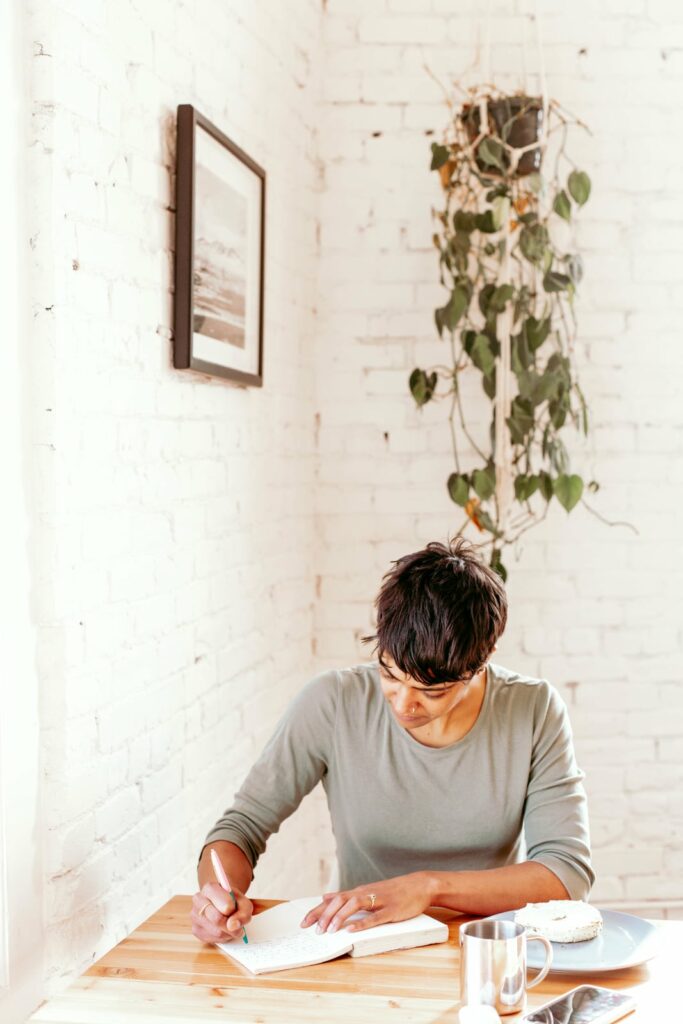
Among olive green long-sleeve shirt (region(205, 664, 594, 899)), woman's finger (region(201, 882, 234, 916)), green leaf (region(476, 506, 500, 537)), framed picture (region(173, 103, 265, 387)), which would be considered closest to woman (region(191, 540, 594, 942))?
olive green long-sleeve shirt (region(205, 664, 594, 899))

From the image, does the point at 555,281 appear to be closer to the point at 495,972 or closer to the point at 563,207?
the point at 563,207

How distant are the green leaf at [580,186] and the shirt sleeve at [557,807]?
1486mm

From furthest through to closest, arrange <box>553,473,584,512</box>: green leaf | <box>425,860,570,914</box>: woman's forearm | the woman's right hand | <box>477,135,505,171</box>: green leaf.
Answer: <box>553,473,584,512</box>: green leaf → <box>477,135,505,171</box>: green leaf → <box>425,860,570,914</box>: woman's forearm → the woman's right hand

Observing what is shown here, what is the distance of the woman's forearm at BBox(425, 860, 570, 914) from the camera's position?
64.4 inches

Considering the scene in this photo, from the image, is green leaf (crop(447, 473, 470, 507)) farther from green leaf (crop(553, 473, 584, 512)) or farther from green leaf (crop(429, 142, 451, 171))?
green leaf (crop(429, 142, 451, 171))

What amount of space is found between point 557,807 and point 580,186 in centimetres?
170

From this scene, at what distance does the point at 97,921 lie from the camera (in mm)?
1647

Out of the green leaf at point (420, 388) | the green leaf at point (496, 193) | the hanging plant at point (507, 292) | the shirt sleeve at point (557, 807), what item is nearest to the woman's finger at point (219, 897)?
the shirt sleeve at point (557, 807)

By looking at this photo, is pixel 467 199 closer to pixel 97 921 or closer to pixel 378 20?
pixel 378 20

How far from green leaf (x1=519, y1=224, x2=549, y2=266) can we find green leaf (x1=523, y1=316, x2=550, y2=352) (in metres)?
0.14

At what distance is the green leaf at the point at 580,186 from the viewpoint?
9.50 ft

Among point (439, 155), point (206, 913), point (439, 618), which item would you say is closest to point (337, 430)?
point (439, 155)

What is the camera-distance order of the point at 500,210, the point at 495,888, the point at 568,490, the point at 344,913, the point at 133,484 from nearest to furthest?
the point at 344,913 < the point at 495,888 < the point at 133,484 < the point at 500,210 < the point at 568,490

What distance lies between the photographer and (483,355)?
2.91 meters
